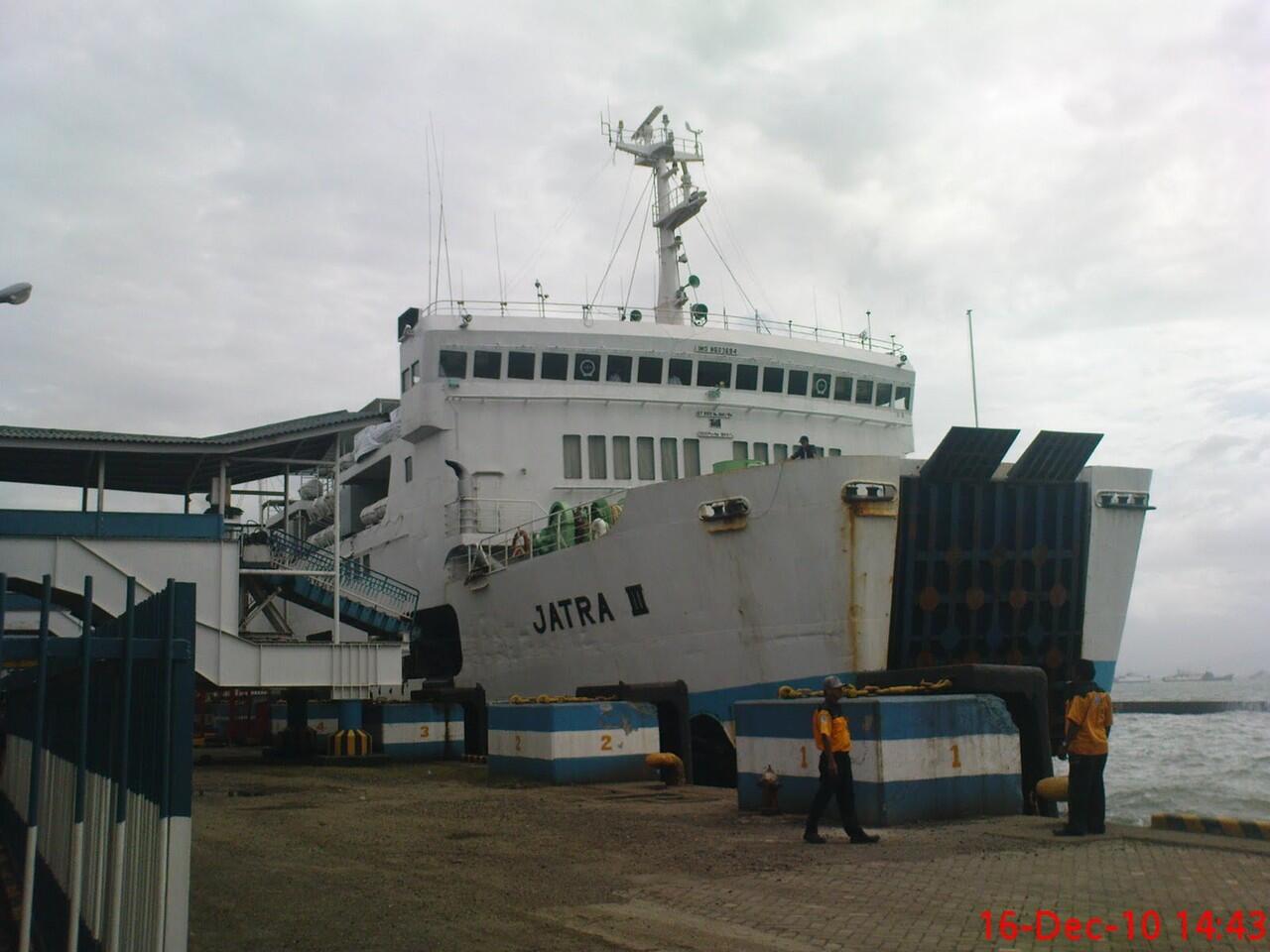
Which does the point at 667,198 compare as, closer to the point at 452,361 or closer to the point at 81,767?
the point at 452,361

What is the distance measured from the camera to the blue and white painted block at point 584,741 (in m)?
14.3

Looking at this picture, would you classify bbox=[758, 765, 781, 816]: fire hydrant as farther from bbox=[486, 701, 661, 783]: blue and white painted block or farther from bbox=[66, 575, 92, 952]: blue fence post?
bbox=[66, 575, 92, 952]: blue fence post

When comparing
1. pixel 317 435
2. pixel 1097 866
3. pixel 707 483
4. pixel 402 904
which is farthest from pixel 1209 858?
pixel 317 435

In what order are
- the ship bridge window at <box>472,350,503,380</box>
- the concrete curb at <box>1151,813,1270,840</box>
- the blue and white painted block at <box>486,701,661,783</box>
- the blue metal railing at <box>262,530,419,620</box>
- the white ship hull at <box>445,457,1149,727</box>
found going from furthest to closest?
the ship bridge window at <box>472,350,503,380</box> → the blue metal railing at <box>262,530,419,620</box> → the white ship hull at <box>445,457,1149,727</box> → the blue and white painted block at <box>486,701,661,783</box> → the concrete curb at <box>1151,813,1270,840</box>

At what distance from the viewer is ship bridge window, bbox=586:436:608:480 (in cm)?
2214

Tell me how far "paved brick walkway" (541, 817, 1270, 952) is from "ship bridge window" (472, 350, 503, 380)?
568 inches

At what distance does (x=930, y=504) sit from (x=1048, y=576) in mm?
2249

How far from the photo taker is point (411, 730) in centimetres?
2036

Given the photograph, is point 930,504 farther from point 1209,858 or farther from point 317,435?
point 317,435

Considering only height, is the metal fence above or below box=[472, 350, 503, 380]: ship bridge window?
below

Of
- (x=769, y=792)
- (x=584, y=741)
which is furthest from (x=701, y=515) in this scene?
(x=769, y=792)

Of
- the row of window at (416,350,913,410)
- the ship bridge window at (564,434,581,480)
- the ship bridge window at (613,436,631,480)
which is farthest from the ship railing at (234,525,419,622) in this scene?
the ship bridge window at (613,436,631,480)

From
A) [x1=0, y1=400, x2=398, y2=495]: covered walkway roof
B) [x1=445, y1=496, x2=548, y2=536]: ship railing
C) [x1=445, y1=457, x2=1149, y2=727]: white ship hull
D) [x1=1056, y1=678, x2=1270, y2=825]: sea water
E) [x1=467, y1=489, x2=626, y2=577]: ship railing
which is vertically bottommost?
[x1=1056, y1=678, x2=1270, y2=825]: sea water

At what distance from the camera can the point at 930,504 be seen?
1472 cm
